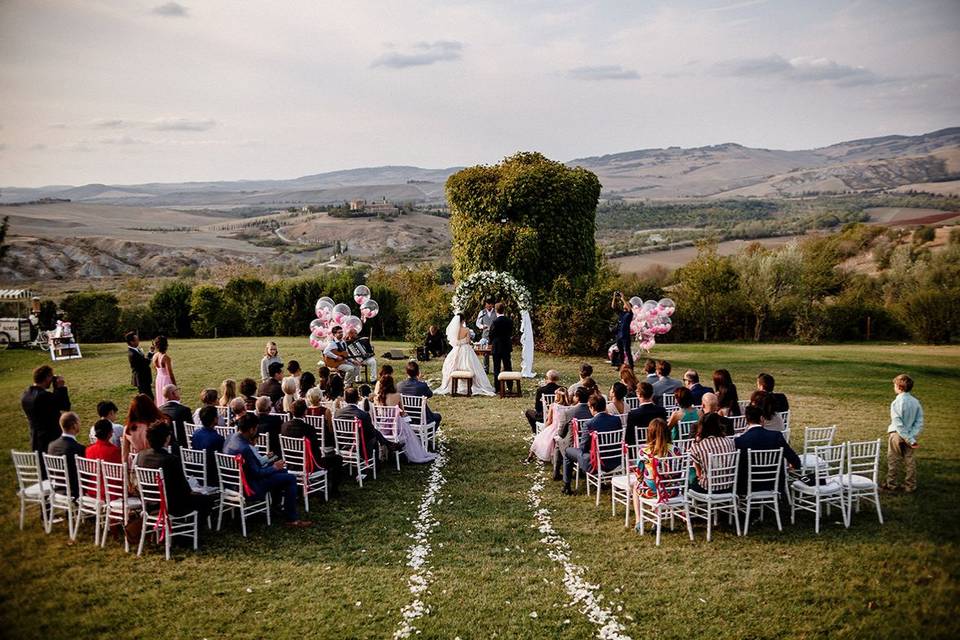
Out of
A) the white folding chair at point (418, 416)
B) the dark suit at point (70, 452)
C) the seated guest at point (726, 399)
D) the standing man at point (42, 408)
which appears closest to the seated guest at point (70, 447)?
the dark suit at point (70, 452)

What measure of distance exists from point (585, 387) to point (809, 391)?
31.7 ft

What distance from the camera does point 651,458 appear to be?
27.9ft

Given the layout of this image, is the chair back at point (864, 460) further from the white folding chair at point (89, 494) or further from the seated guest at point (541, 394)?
the white folding chair at point (89, 494)

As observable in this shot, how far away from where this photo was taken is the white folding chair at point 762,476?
A: 8.41 metres

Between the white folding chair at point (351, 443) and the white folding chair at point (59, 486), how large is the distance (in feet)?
11.5

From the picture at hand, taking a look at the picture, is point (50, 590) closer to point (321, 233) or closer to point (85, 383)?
point (85, 383)

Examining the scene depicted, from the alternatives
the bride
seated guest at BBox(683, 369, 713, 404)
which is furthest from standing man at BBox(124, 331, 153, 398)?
seated guest at BBox(683, 369, 713, 404)

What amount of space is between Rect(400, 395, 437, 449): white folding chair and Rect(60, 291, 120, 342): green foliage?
22.5 meters

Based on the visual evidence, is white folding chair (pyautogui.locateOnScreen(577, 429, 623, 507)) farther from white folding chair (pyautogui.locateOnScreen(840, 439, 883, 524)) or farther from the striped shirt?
white folding chair (pyautogui.locateOnScreen(840, 439, 883, 524))

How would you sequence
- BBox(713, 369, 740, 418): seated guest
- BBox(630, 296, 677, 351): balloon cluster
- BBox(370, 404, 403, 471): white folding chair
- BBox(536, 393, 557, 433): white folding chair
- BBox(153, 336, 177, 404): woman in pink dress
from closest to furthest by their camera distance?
BBox(713, 369, 740, 418): seated guest → BBox(370, 404, 403, 471): white folding chair → BBox(536, 393, 557, 433): white folding chair → BBox(153, 336, 177, 404): woman in pink dress → BBox(630, 296, 677, 351): balloon cluster

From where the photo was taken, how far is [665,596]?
7.04 meters

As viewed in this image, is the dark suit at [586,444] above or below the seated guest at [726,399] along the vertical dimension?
below

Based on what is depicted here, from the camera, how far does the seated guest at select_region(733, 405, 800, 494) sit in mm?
8453

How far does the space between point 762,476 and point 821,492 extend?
0.77m
